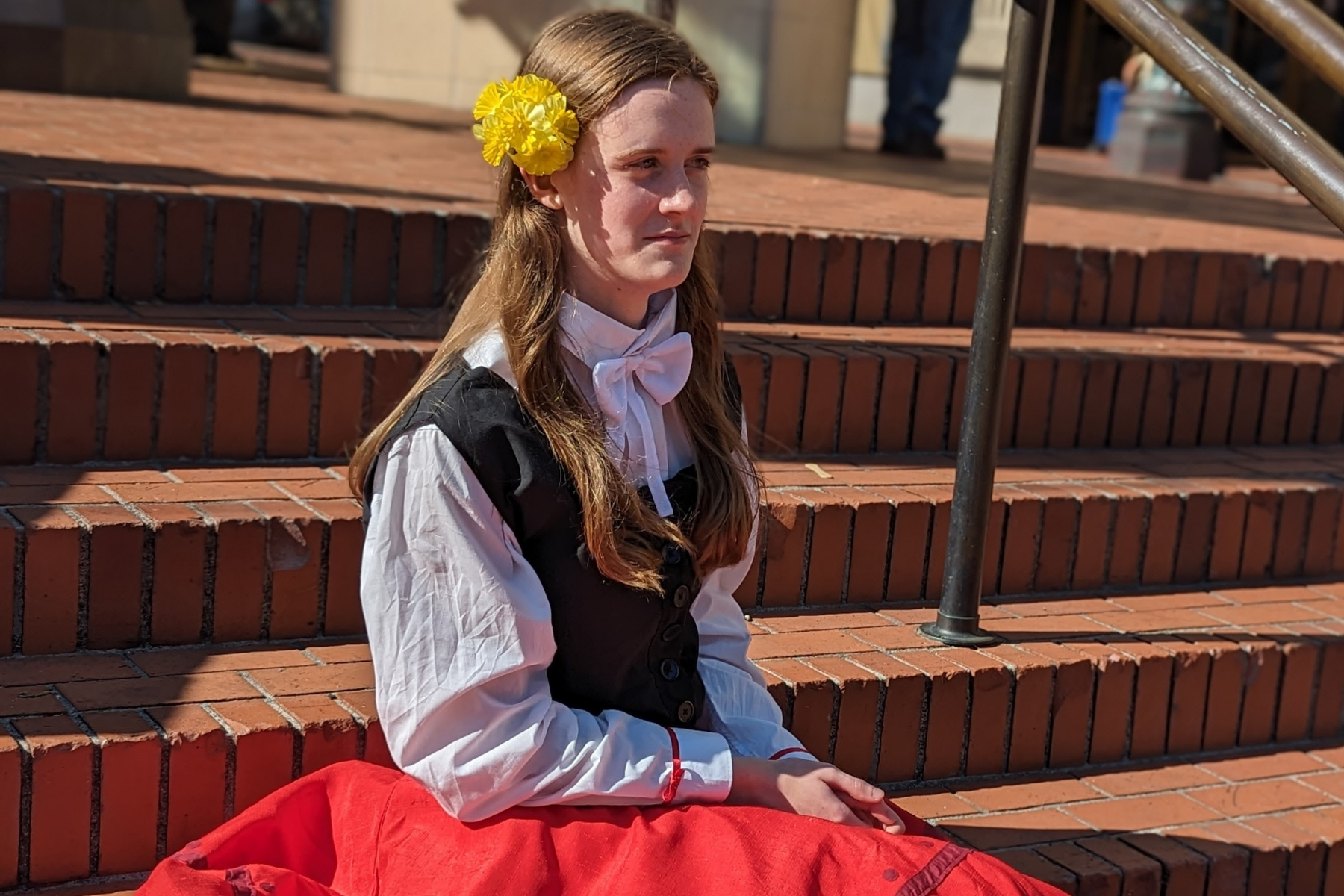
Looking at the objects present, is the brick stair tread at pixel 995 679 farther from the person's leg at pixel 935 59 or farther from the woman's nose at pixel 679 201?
the person's leg at pixel 935 59

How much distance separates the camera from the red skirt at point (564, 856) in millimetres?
1715

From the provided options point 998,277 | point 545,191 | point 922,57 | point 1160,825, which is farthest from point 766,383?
point 922,57

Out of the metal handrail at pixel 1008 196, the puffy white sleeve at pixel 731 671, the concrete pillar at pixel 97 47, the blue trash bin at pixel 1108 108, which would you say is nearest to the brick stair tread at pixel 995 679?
the metal handrail at pixel 1008 196

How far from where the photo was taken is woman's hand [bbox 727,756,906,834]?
6.17ft

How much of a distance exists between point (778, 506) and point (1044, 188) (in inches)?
157

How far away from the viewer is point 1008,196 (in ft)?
8.58

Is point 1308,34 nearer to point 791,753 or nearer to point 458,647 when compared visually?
point 791,753

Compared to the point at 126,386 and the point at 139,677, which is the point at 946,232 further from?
the point at 139,677

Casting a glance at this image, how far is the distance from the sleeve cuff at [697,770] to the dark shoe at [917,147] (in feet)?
19.5

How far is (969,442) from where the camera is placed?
8.79ft

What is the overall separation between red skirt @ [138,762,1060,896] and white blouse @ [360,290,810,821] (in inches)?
1.6

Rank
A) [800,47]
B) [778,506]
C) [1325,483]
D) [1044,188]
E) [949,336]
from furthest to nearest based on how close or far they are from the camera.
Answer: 1. [800,47]
2. [1044,188]
3. [949,336]
4. [1325,483]
5. [778,506]

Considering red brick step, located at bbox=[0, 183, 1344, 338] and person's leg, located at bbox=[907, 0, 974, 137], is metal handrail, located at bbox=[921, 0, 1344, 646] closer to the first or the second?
red brick step, located at bbox=[0, 183, 1344, 338]

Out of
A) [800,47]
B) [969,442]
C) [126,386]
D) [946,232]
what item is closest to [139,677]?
[126,386]
